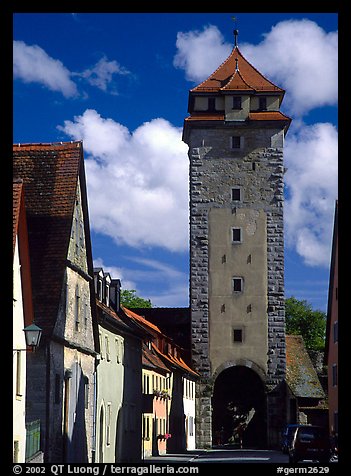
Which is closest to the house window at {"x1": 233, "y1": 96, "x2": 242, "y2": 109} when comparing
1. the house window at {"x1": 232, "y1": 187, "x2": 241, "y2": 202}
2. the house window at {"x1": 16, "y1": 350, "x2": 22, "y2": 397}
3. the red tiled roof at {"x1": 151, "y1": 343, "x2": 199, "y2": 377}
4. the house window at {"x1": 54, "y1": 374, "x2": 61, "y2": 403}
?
the house window at {"x1": 232, "y1": 187, "x2": 241, "y2": 202}

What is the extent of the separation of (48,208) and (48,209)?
0.10 ft

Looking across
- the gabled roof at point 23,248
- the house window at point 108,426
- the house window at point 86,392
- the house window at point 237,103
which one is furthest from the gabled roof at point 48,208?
the house window at point 237,103

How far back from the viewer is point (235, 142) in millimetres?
61750

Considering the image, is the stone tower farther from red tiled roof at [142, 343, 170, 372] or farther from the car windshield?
the car windshield

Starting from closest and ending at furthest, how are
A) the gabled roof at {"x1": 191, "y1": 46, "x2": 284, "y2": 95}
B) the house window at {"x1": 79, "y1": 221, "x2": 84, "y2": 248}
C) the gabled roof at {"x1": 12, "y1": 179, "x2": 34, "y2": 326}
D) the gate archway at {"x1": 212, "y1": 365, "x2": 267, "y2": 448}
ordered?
the gabled roof at {"x1": 12, "y1": 179, "x2": 34, "y2": 326} < the house window at {"x1": 79, "y1": 221, "x2": 84, "y2": 248} < the gate archway at {"x1": 212, "y1": 365, "x2": 267, "y2": 448} < the gabled roof at {"x1": 191, "y1": 46, "x2": 284, "y2": 95}

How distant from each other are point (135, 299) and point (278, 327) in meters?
33.3

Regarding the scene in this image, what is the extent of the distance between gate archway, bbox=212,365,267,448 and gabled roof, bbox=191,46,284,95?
1838 cm

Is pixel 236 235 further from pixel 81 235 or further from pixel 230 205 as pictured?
pixel 81 235

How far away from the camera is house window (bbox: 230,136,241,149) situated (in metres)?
Result: 61.7

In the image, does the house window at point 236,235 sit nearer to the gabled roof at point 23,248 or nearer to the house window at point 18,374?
the gabled roof at point 23,248

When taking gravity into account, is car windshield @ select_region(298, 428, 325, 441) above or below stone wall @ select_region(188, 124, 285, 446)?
below

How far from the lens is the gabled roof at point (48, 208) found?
23781mm

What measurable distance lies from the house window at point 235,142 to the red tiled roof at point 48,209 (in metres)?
36.0
